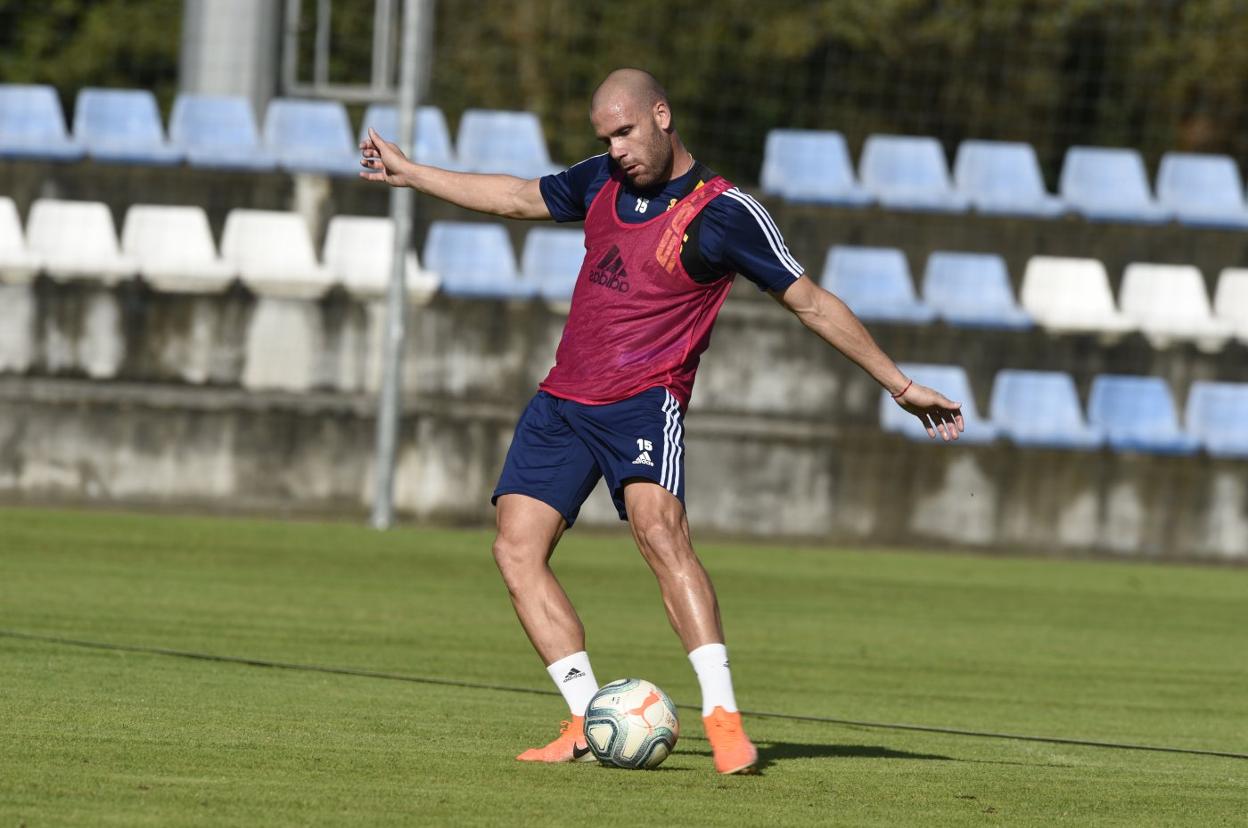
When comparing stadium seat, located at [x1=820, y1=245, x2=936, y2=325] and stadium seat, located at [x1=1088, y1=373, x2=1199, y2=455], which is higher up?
stadium seat, located at [x1=820, y1=245, x2=936, y2=325]

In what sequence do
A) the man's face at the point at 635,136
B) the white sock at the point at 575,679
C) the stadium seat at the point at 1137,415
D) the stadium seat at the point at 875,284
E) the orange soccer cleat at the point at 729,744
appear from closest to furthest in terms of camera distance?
the orange soccer cleat at the point at 729,744, the man's face at the point at 635,136, the white sock at the point at 575,679, the stadium seat at the point at 1137,415, the stadium seat at the point at 875,284

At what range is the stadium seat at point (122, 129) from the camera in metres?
17.1

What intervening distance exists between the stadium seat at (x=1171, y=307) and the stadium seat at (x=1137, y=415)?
0.45 m

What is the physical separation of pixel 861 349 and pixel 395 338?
9.29 metres

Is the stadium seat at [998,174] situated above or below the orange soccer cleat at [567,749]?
above

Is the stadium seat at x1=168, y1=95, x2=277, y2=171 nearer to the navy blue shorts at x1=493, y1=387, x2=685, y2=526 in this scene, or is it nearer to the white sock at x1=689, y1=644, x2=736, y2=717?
the navy blue shorts at x1=493, y1=387, x2=685, y2=526

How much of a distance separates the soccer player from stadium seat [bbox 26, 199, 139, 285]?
9.94 metres

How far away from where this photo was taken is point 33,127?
1767 cm

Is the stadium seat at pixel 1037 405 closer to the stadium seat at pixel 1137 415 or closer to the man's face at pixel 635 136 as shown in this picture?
the stadium seat at pixel 1137 415

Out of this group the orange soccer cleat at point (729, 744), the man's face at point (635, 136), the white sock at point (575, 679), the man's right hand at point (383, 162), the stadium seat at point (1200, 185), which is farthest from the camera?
the stadium seat at point (1200, 185)

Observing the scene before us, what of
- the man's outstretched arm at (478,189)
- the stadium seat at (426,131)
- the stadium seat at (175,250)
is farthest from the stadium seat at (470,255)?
the man's outstretched arm at (478,189)

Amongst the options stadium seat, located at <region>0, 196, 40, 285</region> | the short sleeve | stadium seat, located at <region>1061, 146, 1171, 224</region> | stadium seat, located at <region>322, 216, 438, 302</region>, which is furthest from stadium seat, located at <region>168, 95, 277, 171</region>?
the short sleeve

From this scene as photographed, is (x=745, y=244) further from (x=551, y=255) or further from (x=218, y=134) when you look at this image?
(x=218, y=134)

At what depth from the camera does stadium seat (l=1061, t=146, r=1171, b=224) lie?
18.0 metres
